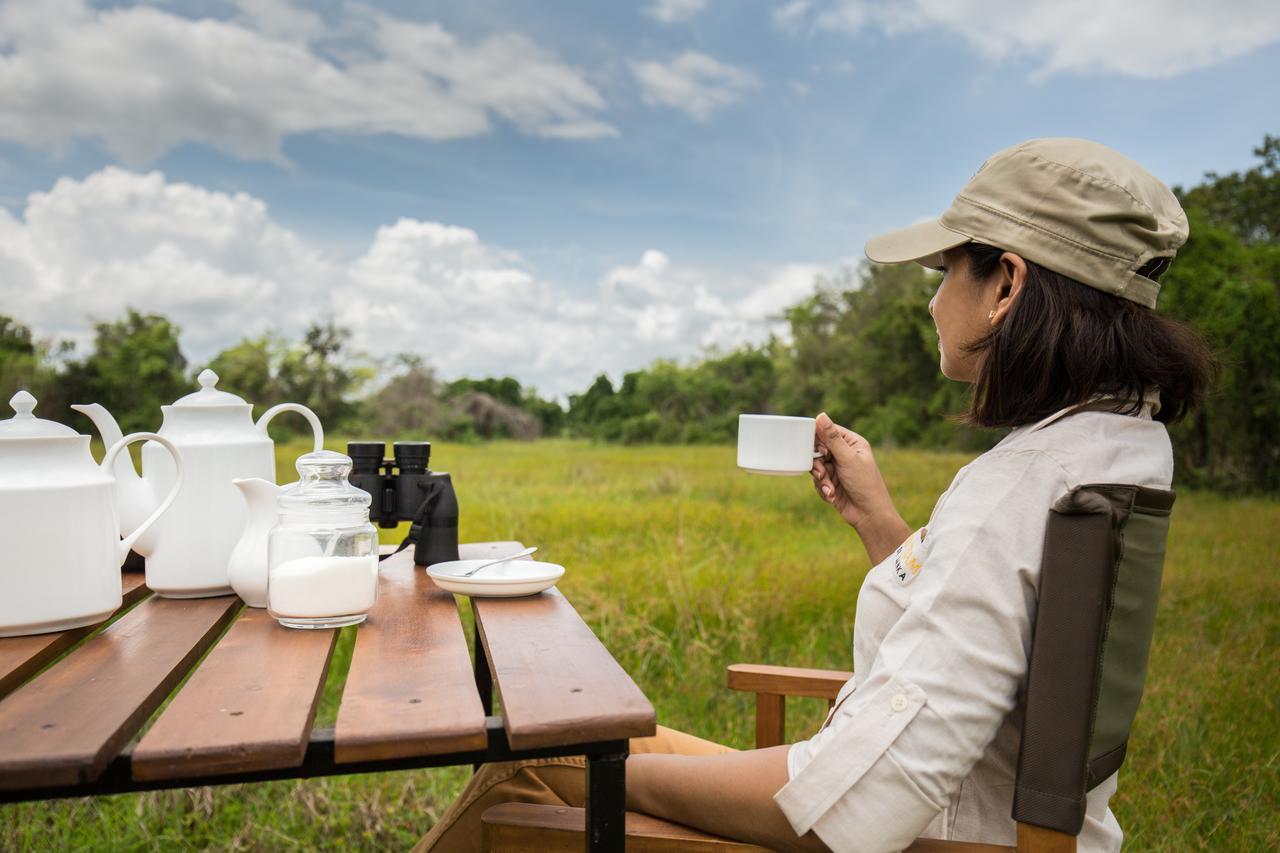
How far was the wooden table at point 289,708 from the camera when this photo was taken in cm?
91

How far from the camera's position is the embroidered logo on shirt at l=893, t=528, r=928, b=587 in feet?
3.82

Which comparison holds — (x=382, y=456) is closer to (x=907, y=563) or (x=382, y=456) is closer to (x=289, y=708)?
(x=289, y=708)

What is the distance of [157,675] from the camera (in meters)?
1.13

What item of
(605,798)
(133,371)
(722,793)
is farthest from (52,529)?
(133,371)

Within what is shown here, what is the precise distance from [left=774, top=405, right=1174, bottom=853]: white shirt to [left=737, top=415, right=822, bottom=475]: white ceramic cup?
55 cm

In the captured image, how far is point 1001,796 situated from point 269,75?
1369cm

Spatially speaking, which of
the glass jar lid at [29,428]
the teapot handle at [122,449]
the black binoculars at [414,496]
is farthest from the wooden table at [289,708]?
the black binoculars at [414,496]

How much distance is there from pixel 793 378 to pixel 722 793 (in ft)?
52.8

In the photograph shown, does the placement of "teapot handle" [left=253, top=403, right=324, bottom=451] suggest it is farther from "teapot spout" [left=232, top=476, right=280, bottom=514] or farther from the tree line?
the tree line

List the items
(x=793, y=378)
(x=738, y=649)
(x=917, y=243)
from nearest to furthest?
(x=917, y=243) → (x=738, y=649) → (x=793, y=378)

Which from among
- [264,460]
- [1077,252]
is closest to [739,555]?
[264,460]

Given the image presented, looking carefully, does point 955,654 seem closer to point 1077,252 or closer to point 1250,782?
point 1077,252

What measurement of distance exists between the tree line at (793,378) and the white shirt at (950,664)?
6.37m

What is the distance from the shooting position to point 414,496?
1.85 meters
